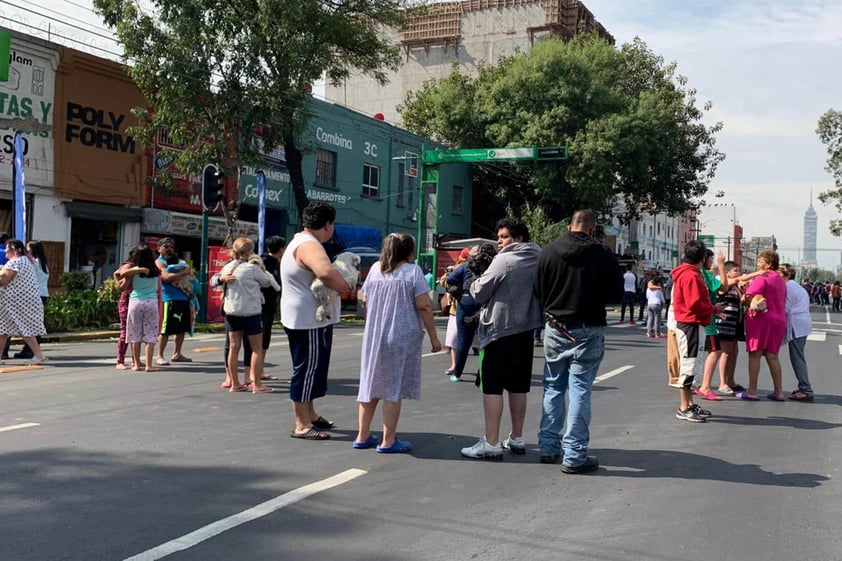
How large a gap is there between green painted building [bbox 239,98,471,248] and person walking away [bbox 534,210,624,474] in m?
20.2

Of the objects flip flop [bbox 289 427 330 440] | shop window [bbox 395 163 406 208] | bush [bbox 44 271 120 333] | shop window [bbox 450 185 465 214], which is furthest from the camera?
shop window [bbox 450 185 465 214]

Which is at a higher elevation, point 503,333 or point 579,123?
point 579,123

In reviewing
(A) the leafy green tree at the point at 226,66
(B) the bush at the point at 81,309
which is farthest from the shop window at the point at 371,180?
(B) the bush at the point at 81,309

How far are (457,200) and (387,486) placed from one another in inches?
1399

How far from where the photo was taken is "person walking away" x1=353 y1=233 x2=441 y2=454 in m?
6.05

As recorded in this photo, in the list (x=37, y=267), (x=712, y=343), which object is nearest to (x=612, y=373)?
(x=712, y=343)

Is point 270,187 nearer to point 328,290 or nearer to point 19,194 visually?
point 19,194

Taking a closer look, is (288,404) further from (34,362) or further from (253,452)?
(34,362)

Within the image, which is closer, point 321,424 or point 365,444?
point 365,444

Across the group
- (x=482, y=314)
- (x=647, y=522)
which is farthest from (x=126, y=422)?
(x=647, y=522)

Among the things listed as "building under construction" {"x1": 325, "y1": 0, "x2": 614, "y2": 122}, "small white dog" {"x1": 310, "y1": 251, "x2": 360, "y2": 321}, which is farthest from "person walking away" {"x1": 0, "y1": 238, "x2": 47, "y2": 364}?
"building under construction" {"x1": 325, "y1": 0, "x2": 614, "y2": 122}

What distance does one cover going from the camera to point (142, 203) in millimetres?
22500

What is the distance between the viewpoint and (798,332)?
9703mm

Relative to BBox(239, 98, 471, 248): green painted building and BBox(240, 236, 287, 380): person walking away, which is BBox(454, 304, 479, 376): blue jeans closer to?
BBox(240, 236, 287, 380): person walking away
